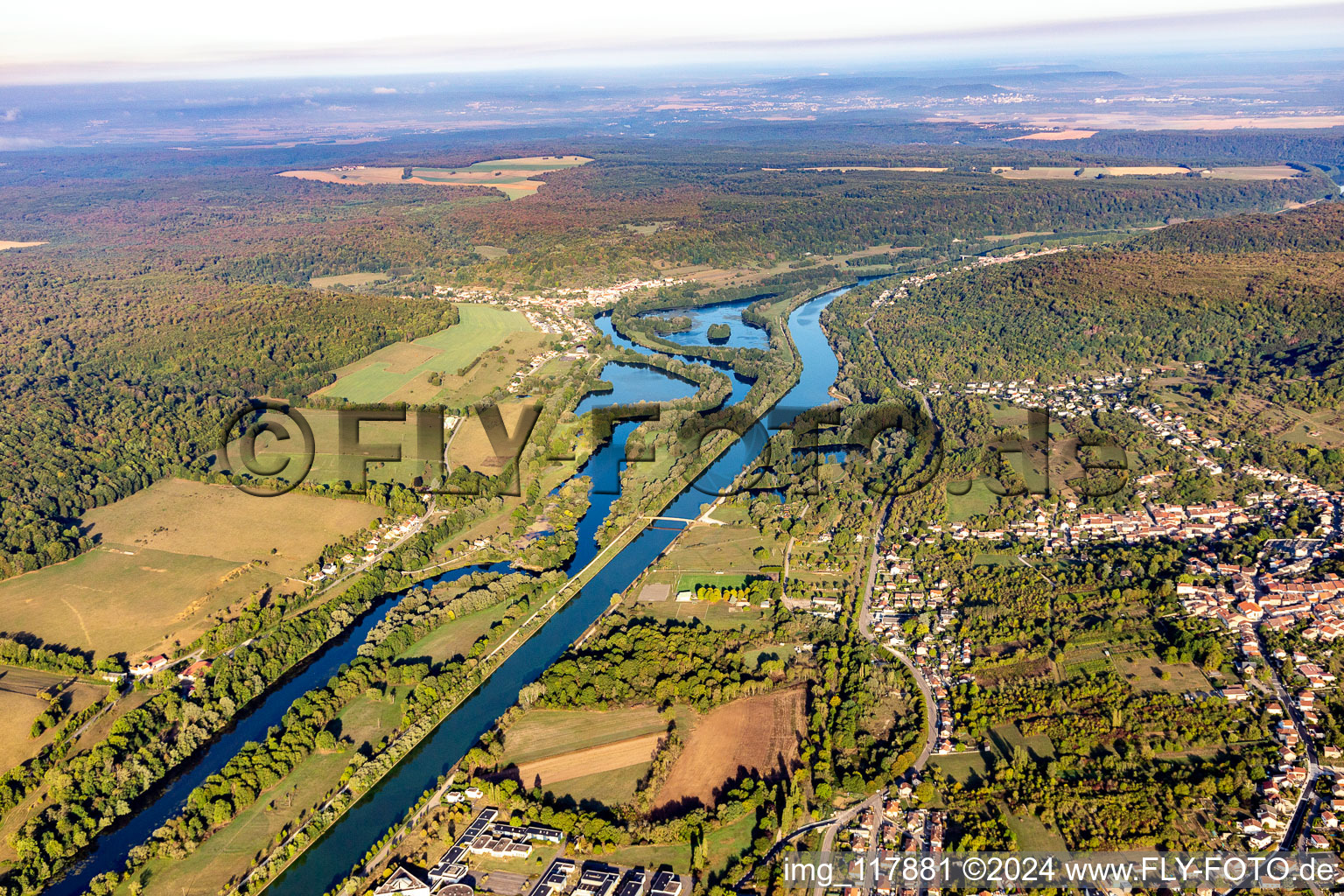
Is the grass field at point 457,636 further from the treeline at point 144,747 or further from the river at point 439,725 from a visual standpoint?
the treeline at point 144,747

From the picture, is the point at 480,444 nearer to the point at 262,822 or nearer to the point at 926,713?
the point at 262,822

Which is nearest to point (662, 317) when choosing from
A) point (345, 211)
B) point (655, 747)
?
point (655, 747)

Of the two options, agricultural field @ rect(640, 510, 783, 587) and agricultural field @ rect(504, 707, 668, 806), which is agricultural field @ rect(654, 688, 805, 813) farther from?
agricultural field @ rect(640, 510, 783, 587)

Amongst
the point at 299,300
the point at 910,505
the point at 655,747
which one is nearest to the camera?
the point at 655,747

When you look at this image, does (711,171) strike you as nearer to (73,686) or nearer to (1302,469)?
(1302,469)

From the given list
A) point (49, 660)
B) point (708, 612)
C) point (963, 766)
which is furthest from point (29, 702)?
point (963, 766)

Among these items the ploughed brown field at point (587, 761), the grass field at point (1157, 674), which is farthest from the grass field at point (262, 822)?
the grass field at point (1157, 674)
